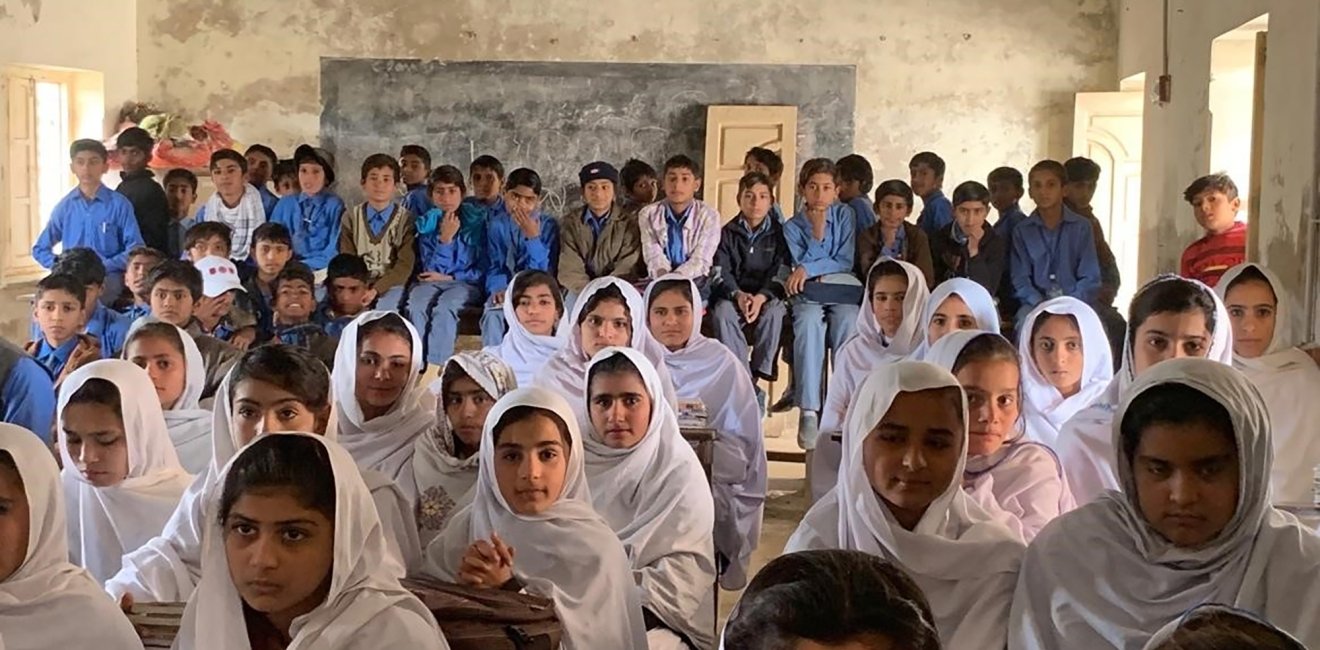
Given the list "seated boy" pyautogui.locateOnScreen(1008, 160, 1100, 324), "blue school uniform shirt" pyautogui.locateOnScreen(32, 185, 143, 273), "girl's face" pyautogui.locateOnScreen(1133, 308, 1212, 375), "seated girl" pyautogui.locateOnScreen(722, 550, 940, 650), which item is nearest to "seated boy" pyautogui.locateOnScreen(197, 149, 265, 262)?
"blue school uniform shirt" pyautogui.locateOnScreen(32, 185, 143, 273)

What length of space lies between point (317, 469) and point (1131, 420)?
1.23m

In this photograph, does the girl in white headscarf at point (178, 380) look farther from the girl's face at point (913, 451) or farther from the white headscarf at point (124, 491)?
the girl's face at point (913, 451)

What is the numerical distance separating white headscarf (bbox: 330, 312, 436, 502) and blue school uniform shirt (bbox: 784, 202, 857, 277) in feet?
10.1

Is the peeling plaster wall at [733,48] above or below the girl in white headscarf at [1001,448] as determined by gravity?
above

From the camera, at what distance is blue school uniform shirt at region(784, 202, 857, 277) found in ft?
20.9

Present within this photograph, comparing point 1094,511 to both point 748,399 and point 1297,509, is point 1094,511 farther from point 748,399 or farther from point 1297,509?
point 748,399

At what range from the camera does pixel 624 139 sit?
28.5ft

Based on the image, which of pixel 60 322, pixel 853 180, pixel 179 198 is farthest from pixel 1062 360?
pixel 179 198

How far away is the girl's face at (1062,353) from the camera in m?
3.63

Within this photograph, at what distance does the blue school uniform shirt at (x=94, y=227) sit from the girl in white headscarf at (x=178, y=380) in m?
3.30

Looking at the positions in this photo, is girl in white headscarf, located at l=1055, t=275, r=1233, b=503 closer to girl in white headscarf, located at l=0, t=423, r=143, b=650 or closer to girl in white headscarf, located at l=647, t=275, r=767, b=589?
girl in white headscarf, located at l=647, t=275, r=767, b=589

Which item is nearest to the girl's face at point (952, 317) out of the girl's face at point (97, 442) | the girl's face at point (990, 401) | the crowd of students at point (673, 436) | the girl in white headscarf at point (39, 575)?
the crowd of students at point (673, 436)

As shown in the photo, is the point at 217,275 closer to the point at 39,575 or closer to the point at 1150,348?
the point at 39,575

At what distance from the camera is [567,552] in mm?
2570
